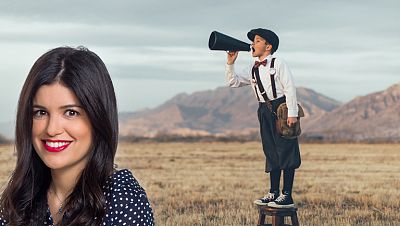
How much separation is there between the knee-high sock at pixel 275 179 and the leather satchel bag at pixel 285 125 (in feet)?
1.10

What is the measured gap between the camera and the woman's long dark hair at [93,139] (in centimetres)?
202

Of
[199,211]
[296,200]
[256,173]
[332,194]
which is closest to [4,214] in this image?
[199,211]

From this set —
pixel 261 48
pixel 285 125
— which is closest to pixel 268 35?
pixel 261 48

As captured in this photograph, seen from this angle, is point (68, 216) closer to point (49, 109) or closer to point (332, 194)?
point (49, 109)

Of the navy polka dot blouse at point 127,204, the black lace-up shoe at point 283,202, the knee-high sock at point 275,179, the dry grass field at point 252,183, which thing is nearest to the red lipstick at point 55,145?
the navy polka dot blouse at point 127,204

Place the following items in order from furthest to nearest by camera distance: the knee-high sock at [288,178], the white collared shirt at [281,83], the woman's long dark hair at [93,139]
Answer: the knee-high sock at [288,178]
the white collared shirt at [281,83]
the woman's long dark hair at [93,139]

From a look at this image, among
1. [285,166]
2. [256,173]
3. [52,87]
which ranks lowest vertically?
[256,173]

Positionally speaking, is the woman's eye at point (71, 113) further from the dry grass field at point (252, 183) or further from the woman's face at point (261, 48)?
the woman's face at point (261, 48)

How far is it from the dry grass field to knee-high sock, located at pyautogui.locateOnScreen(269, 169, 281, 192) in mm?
1009

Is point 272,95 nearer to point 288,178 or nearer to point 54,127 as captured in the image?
point 288,178

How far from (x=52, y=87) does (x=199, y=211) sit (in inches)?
202

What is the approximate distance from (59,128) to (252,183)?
7.64 metres

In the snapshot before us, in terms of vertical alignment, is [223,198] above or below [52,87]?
below

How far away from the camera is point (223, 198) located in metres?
7.82
